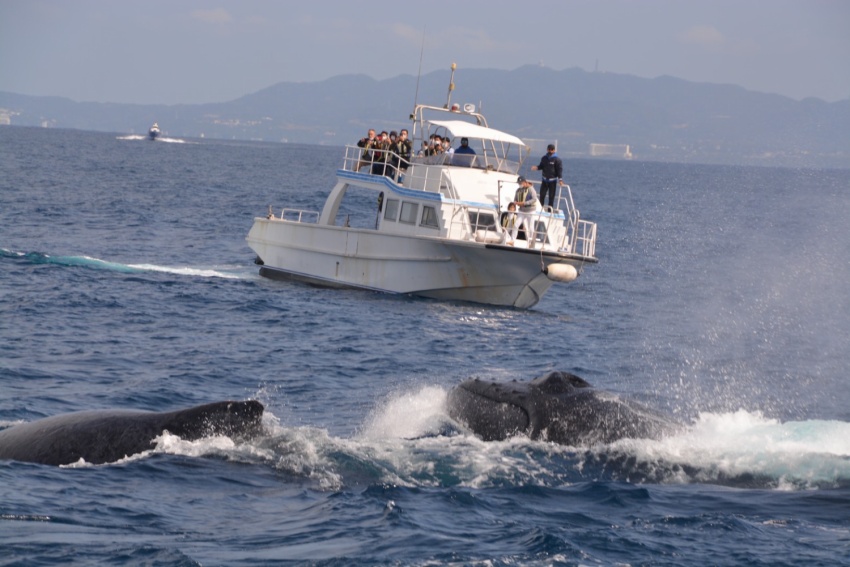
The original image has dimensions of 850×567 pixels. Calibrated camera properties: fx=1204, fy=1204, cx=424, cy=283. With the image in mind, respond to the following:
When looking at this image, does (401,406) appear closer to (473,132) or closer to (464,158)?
(464,158)

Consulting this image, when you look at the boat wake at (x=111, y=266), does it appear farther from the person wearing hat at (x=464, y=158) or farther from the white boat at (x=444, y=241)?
the person wearing hat at (x=464, y=158)

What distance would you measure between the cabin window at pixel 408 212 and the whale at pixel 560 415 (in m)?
18.3

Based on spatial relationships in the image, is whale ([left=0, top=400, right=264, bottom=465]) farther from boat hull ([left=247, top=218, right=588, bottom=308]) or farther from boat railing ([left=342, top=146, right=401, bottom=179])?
boat railing ([left=342, top=146, right=401, bottom=179])

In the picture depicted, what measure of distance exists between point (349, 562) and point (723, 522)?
12.7 ft

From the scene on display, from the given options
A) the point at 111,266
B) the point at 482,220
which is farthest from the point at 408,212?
the point at 111,266

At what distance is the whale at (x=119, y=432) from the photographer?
13195mm

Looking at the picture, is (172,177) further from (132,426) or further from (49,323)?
(132,426)

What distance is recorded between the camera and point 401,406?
17094 millimetres

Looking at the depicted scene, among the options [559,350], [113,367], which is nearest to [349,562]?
[113,367]

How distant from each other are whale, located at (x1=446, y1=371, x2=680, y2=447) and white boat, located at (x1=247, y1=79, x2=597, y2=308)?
15935 millimetres

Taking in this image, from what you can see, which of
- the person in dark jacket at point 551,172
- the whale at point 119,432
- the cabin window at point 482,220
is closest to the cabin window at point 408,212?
the cabin window at point 482,220

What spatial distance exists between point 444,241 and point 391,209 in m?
2.86

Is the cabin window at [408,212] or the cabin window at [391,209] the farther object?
the cabin window at [391,209]

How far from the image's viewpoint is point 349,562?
10.7 meters
